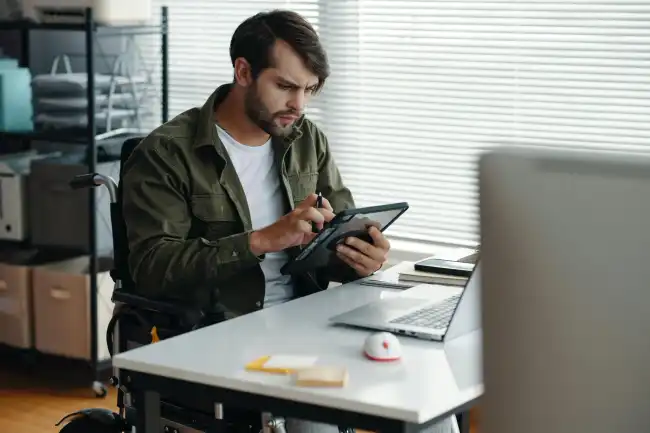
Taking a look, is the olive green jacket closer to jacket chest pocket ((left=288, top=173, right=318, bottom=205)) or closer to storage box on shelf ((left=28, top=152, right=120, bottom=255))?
jacket chest pocket ((left=288, top=173, right=318, bottom=205))

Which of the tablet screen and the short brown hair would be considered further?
the short brown hair

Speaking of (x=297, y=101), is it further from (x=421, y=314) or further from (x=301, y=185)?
(x=421, y=314)

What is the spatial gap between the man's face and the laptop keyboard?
645 millimetres

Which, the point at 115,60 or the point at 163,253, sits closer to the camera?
the point at 163,253

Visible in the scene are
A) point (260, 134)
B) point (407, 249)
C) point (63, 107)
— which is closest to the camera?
point (260, 134)

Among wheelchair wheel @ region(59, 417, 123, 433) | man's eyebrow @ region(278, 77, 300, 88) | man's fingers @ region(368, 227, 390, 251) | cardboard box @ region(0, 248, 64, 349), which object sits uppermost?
man's eyebrow @ region(278, 77, 300, 88)

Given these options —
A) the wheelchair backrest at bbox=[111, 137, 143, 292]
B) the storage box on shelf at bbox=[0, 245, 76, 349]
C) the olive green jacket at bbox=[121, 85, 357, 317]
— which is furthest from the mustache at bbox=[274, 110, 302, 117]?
the storage box on shelf at bbox=[0, 245, 76, 349]

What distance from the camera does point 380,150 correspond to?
3729 millimetres

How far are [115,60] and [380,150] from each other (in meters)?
1.21

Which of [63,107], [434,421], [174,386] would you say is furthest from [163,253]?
[63,107]

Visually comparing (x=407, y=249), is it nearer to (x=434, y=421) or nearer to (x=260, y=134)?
(x=260, y=134)

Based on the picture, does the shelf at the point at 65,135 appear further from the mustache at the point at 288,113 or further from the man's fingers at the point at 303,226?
the man's fingers at the point at 303,226

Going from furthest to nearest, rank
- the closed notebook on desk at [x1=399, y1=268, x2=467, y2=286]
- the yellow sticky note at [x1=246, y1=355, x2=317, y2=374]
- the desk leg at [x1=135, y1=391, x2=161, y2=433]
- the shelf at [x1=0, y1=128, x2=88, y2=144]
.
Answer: the shelf at [x1=0, y1=128, x2=88, y2=144]
the closed notebook on desk at [x1=399, y1=268, x2=467, y2=286]
the desk leg at [x1=135, y1=391, x2=161, y2=433]
the yellow sticky note at [x1=246, y1=355, x2=317, y2=374]

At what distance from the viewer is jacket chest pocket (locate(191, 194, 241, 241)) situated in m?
2.43
